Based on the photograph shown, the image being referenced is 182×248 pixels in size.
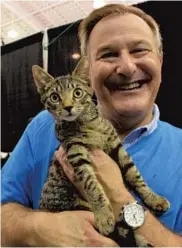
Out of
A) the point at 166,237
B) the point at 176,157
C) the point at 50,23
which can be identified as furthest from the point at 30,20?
the point at 166,237

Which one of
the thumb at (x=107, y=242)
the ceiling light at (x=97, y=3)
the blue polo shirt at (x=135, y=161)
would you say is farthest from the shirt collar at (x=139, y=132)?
the ceiling light at (x=97, y=3)

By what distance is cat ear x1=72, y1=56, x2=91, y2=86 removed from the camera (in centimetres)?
69

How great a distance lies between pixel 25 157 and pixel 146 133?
278mm

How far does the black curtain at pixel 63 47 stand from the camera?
76 cm

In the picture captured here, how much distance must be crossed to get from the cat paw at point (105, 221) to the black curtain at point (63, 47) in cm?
34

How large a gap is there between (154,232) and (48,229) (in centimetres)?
21

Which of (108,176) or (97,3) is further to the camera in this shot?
(97,3)

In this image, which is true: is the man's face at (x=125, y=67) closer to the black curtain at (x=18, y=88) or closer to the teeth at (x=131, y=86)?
the teeth at (x=131, y=86)

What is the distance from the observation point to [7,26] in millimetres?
812

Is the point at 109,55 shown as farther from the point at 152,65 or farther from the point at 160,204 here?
the point at 160,204

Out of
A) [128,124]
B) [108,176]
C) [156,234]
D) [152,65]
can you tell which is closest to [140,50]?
[152,65]

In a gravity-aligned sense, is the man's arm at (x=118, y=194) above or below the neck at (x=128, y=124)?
below

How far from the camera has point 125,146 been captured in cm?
68

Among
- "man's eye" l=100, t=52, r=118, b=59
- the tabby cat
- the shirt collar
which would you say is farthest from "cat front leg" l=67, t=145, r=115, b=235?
"man's eye" l=100, t=52, r=118, b=59
